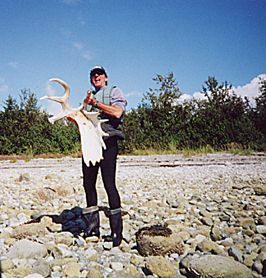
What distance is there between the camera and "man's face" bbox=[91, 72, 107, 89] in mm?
3809

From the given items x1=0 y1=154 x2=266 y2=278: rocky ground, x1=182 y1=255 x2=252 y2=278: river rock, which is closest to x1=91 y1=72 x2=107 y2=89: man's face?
x1=0 y1=154 x2=266 y2=278: rocky ground

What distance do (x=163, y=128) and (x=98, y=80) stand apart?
18.8 meters

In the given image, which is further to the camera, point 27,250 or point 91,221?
point 91,221

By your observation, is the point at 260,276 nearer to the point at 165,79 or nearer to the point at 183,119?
the point at 183,119

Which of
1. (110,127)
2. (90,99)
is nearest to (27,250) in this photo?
(110,127)

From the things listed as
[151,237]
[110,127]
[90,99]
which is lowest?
[151,237]

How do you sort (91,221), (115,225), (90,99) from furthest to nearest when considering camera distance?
(91,221)
(115,225)
(90,99)

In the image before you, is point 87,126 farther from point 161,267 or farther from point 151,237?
point 161,267

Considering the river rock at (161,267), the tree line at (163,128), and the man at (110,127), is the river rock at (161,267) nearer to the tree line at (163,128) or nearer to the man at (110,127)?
the man at (110,127)

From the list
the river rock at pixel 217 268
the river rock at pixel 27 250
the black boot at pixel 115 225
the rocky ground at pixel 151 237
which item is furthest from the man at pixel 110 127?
the river rock at pixel 217 268

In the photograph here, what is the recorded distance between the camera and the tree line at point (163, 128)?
21938 mm

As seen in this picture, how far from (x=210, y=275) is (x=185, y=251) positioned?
805 mm

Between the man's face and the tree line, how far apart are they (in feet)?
58.7

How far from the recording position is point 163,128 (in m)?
22.5
